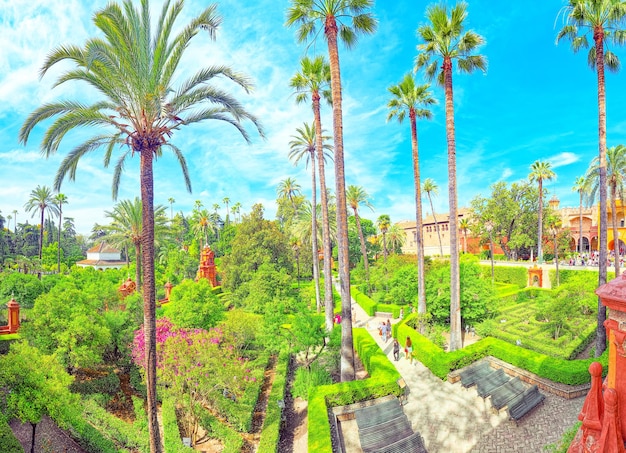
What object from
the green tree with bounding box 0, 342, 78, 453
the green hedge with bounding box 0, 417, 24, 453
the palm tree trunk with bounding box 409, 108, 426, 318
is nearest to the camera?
the green hedge with bounding box 0, 417, 24, 453

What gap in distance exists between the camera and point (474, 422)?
11.3m


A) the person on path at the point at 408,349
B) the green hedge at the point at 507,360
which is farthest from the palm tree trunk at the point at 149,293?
the person on path at the point at 408,349

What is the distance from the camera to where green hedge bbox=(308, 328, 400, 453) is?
983 centimetres

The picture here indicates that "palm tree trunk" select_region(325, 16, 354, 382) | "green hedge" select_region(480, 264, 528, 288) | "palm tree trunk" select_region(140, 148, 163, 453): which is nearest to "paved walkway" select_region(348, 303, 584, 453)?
"palm tree trunk" select_region(325, 16, 354, 382)

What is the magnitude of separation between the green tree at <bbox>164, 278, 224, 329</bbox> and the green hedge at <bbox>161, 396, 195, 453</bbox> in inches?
215

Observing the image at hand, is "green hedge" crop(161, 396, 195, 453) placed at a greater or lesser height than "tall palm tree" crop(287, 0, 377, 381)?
lesser

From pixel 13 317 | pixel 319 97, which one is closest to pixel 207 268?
pixel 13 317

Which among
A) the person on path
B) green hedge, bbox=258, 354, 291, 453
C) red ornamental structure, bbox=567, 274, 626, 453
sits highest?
red ornamental structure, bbox=567, 274, 626, 453

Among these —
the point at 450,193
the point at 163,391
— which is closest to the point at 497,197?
the point at 450,193

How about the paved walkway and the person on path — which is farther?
the person on path

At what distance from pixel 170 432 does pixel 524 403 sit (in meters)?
12.0

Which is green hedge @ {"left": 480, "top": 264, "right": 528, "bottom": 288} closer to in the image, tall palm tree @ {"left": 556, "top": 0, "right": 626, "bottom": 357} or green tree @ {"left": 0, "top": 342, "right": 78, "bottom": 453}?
tall palm tree @ {"left": 556, "top": 0, "right": 626, "bottom": 357}

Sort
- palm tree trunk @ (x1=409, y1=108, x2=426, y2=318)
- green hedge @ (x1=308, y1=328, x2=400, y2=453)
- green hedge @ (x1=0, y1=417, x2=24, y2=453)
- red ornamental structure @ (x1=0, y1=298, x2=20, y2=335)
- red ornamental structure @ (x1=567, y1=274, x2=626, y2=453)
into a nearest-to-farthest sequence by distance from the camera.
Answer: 1. red ornamental structure @ (x1=567, y1=274, x2=626, y2=453)
2. green hedge @ (x1=0, y1=417, x2=24, y2=453)
3. green hedge @ (x1=308, y1=328, x2=400, y2=453)
4. palm tree trunk @ (x1=409, y1=108, x2=426, y2=318)
5. red ornamental structure @ (x1=0, y1=298, x2=20, y2=335)

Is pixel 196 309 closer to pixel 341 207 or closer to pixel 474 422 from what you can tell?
pixel 341 207
